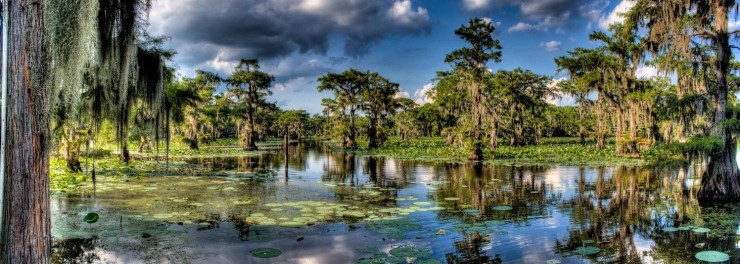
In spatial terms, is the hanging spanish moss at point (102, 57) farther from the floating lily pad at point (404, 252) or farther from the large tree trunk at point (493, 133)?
the large tree trunk at point (493, 133)

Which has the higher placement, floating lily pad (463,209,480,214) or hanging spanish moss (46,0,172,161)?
hanging spanish moss (46,0,172,161)

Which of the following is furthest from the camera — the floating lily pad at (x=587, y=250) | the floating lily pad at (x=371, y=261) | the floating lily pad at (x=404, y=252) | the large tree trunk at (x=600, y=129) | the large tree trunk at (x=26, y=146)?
the large tree trunk at (x=600, y=129)

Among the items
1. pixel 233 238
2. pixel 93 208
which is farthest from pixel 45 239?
pixel 93 208

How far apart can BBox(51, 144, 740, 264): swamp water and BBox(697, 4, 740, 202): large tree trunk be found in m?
0.68

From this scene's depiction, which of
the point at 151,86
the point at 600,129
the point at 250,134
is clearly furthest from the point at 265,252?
the point at 600,129

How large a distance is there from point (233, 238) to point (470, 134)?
782 inches

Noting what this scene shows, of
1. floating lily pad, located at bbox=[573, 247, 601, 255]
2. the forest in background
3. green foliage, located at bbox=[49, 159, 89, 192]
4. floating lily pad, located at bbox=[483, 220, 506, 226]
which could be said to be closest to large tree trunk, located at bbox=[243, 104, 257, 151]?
the forest in background

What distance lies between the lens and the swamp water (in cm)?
636

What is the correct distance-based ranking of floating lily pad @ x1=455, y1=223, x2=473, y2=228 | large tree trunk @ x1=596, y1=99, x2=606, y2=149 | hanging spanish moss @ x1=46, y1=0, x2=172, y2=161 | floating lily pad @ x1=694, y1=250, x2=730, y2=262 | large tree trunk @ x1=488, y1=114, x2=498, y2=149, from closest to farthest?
hanging spanish moss @ x1=46, y1=0, x2=172, y2=161
floating lily pad @ x1=694, y1=250, x2=730, y2=262
floating lily pad @ x1=455, y1=223, x2=473, y2=228
large tree trunk @ x1=488, y1=114, x2=498, y2=149
large tree trunk @ x1=596, y1=99, x2=606, y2=149

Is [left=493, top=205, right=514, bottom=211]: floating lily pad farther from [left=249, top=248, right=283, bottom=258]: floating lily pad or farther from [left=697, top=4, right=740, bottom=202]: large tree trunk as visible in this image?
[left=249, top=248, right=283, bottom=258]: floating lily pad

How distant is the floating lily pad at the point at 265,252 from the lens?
6.29m

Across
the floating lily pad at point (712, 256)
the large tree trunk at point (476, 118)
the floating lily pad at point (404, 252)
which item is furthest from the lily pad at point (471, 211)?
the large tree trunk at point (476, 118)

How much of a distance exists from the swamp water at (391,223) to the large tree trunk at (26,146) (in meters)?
2.07

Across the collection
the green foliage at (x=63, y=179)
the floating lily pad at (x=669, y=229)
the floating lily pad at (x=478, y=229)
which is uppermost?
the green foliage at (x=63, y=179)
